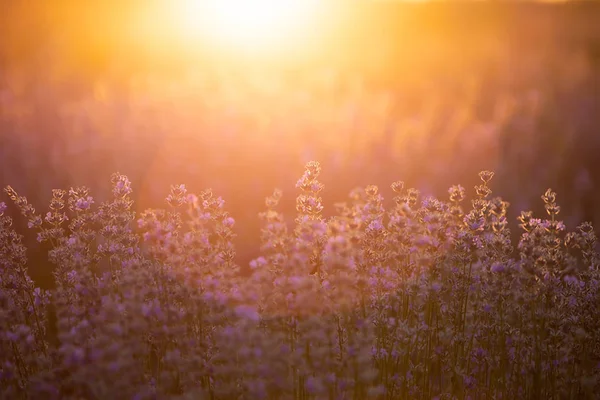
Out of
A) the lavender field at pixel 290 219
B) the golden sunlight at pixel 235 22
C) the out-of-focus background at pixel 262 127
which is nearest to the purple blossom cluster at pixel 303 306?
the lavender field at pixel 290 219

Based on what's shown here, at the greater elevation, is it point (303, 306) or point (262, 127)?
point (262, 127)

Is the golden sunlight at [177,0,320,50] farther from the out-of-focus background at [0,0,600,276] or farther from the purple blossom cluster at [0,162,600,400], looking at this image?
the purple blossom cluster at [0,162,600,400]

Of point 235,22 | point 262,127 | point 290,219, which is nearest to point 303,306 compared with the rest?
point 290,219

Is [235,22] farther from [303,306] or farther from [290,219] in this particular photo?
[303,306]

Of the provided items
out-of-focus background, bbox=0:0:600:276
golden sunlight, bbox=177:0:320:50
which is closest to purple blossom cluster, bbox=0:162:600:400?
out-of-focus background, bbox=0:0:600:276

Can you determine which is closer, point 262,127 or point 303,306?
point 303,306

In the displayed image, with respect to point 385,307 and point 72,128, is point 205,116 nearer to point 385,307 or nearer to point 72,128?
point 72,128

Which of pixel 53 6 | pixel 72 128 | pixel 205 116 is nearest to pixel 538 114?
pixel 205 116
